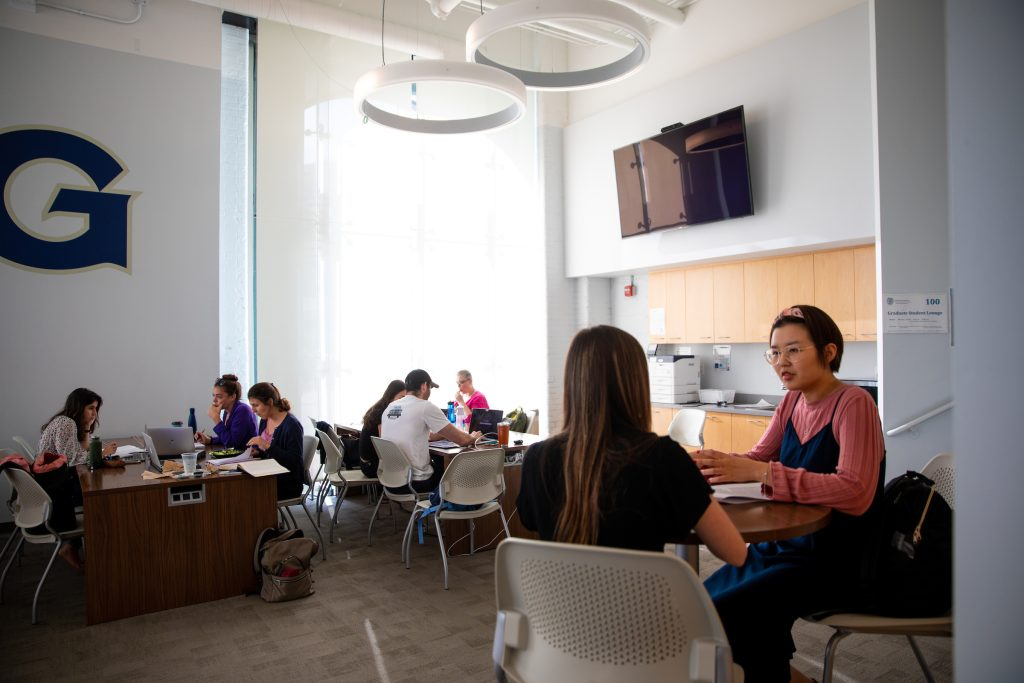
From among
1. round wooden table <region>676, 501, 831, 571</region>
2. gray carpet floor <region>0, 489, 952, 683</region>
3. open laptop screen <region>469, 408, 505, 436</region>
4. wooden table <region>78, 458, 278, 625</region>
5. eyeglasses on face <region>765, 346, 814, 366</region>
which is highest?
eyeglasses on face <region>765, 346, 814, 366</region>

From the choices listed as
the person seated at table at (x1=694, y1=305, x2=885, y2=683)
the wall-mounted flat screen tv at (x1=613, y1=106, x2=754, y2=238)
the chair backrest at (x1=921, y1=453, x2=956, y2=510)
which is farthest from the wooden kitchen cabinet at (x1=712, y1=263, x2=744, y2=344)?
the person seated at table at (x1=694, y1=305, x2=885, y2=683)

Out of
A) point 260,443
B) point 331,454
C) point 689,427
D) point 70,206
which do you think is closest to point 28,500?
point 260,443

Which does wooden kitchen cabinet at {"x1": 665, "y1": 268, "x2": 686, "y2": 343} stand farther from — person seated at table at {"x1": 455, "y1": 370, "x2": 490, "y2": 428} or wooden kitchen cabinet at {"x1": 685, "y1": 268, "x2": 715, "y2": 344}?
person seated at table at {"x1": 455, "y1": 370, "x2": 490, "y2": 428}

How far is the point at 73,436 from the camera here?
4520 mm

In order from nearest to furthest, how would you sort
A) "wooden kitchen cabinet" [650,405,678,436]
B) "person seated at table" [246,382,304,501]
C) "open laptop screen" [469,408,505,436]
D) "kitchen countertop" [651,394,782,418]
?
"person seated at table" [246,382,304,501]
"open laptop screen" [469,408,505,436]
"kitchen countertop" [651,394,782,418]
"wooden kitchen cabinet" [650,405,678,436]

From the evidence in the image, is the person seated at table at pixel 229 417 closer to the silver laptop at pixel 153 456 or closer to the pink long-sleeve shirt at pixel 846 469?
the silver laptop at pixel 153 456

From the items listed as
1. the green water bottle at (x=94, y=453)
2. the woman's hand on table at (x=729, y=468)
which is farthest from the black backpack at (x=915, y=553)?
the green water bottle at (x=94, y=453)

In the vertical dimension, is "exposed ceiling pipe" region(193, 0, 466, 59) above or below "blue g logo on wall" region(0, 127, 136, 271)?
above

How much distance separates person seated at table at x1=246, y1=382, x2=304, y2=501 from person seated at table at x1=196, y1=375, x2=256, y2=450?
23.4 inches

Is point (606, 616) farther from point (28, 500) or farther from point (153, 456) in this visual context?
point (153, 456)

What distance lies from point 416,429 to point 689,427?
2458 mm

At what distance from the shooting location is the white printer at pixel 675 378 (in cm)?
748

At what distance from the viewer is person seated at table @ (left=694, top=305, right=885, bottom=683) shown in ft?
6.55

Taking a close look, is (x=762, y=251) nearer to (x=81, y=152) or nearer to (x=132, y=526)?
(x=132, y=526)
